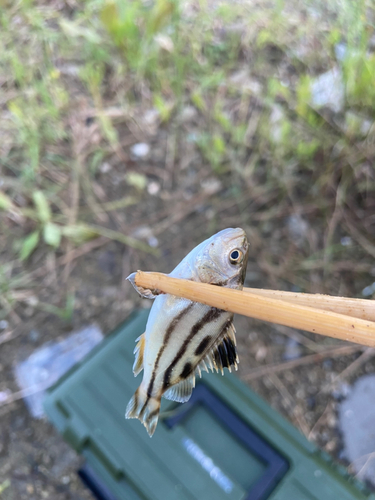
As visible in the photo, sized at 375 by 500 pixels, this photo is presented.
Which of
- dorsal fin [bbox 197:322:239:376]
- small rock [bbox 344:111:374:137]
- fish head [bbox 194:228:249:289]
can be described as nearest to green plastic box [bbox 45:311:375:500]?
dorsal fin [bbox 197:322:239:376]

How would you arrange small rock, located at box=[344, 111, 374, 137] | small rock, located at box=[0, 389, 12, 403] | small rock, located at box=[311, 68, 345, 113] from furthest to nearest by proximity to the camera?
small rock, located at box=[311, 68, 345, 113] < small rock, located at box=[344, 111, 374, 137] < small rock, located at box=[0, 389, 12, 403]

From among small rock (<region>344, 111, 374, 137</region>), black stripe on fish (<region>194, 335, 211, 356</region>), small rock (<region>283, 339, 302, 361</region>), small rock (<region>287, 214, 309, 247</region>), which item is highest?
black stripe on fish (<region>194, 335, 211, 356</region>)

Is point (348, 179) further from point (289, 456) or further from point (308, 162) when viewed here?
point (289, 456)

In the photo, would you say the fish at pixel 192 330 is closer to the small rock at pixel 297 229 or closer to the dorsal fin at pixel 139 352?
the dorsal fin at pixel 139 352

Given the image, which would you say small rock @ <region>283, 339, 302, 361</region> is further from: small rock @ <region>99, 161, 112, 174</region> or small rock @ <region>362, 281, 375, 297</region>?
small rock @ <region>99, 161, 112, 174</region>

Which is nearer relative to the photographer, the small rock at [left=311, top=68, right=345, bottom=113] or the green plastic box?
the green plastic box

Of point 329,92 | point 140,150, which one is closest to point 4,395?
point 140,150
